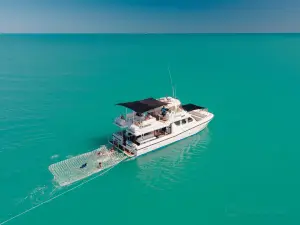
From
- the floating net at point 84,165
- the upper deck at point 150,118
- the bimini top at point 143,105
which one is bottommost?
the floating net at point 84,165

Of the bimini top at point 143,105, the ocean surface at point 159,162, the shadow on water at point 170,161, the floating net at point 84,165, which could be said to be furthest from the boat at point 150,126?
the floating net at point 84,165

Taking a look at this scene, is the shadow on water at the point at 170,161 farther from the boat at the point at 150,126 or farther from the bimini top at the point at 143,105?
the bimini top at the point at 143,105

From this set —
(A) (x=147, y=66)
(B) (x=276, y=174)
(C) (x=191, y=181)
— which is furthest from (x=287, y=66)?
(C) (x=191, y=181)

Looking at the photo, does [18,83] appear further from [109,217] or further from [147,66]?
[109,217]

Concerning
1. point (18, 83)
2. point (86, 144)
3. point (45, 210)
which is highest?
point (18, 83)

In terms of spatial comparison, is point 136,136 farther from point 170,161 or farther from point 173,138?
point 173,138

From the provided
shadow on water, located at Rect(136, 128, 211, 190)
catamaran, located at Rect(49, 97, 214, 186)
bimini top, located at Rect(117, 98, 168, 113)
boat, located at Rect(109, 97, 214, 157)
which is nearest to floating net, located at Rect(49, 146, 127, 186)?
catamaran, located at Rect(49, 97, 214, 186)
